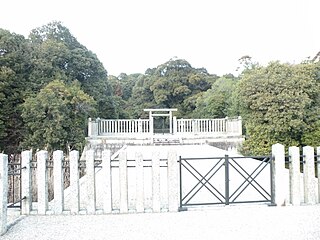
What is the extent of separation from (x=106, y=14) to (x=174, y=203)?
14461 mm

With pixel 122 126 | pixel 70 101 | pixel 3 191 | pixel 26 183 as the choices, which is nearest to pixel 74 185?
pixel 26 183

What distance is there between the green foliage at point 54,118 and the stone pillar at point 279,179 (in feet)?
31.4

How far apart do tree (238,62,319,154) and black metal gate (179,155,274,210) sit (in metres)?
5.12

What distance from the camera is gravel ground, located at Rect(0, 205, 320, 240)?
322 cm

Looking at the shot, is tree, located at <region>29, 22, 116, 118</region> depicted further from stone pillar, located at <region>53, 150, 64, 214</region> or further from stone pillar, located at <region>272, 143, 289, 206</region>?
stone pillar, located at <region>272, 143, 289, 206</region>

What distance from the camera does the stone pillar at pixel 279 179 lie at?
429 cm

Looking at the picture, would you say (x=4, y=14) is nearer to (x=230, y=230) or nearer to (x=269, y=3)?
(x=269, y=3)

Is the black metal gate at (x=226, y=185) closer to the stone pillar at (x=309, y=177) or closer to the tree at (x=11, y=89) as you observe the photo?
the stone pillar at (x=309, y=177)

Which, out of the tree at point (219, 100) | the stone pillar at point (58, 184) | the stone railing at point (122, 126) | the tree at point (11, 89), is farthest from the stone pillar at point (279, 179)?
the tree at point (219, 100)

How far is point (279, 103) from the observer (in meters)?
12.8

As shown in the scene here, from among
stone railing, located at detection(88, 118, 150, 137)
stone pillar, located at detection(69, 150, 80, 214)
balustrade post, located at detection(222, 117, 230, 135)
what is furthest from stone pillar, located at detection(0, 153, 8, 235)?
balustrade post, located at detection(222, 117, 230, 135)

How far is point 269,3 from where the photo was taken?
43.9ft

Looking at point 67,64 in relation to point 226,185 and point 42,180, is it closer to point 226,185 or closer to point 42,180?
point 42,180

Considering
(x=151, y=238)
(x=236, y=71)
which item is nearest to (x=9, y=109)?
(x=151, y=238)
